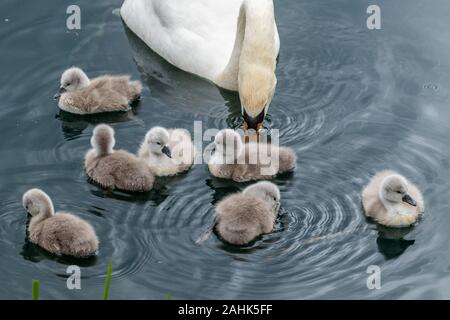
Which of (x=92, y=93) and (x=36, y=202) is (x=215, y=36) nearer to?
(x=92, y=93)

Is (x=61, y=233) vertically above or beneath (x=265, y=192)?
beneath

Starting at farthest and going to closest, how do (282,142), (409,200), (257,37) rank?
1. (257,37)
2. (282,142)
3. (409,200)

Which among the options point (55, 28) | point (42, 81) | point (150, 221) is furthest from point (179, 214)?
point (55, 28)

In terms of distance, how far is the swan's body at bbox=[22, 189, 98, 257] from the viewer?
36.7ft

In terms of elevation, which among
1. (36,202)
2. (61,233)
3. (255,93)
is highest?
(255,93)

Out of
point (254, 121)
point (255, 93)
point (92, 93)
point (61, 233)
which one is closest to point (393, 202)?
point (254, 121)

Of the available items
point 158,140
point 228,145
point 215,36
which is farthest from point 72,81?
point 228,145

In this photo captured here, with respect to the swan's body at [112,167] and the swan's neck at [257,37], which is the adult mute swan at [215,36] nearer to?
the swan's neck at [257,37]

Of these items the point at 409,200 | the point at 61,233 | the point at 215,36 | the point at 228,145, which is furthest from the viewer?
the point at 215,36

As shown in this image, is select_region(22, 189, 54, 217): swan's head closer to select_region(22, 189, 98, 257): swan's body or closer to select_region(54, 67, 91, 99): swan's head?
select_region(22, 189, 98, 257): swan's body

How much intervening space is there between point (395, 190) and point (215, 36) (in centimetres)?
355

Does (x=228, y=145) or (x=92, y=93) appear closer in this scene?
(x=228, y=145)

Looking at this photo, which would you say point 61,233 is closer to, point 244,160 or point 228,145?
point 228,145

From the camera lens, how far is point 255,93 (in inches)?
512
